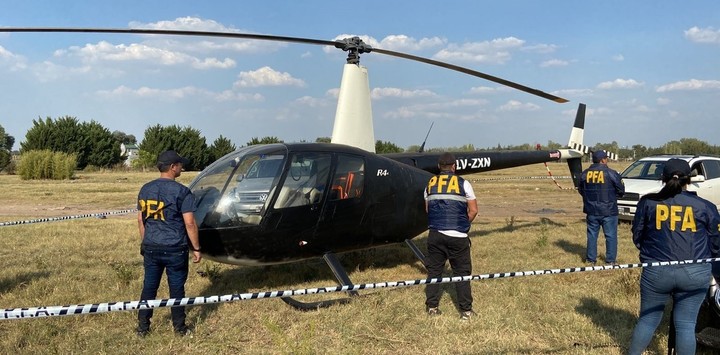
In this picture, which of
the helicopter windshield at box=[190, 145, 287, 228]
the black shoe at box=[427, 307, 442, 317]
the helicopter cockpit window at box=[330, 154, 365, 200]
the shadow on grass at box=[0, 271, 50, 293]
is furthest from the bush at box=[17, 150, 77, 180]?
the black shoe at box=[427, 307, 442, 317]

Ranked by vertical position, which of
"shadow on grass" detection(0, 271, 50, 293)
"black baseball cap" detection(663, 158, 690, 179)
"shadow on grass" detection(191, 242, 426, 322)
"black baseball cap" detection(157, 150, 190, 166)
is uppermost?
"black baseball cap" detection(157, 150, 190, 166)

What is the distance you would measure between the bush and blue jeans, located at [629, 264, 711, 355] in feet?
120

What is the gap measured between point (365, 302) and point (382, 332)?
2.69 ft

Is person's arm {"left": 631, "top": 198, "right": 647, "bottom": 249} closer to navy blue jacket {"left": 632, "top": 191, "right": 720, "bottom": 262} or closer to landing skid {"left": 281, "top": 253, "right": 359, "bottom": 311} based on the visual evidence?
navy blue jacket {"left": 632, "top": 191, "right": 720, "bottom": 262}

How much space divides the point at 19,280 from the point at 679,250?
7910 millimetres

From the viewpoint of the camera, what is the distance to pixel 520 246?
31.4ft

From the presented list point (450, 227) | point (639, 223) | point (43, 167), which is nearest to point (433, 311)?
point (450, 227)

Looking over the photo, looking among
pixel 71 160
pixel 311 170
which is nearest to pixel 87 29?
pixel 311 170

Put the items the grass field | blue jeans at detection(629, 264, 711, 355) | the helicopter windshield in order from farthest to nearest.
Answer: the helicopter windshield
the grass field
blue jeans at detection(629, 264, 711, 355)

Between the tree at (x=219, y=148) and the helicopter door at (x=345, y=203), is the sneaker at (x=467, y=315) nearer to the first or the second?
the helicopter door at (x=345, y=203)

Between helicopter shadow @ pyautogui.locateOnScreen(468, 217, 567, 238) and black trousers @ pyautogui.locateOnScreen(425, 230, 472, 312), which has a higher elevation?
black trousers @ pyautogui.locateOnScreen(425, 230, 472, 312)

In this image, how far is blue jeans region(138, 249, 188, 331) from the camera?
4.83m

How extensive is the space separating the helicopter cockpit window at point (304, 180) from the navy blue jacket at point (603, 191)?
434 cm

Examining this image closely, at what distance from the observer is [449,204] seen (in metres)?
5.40
